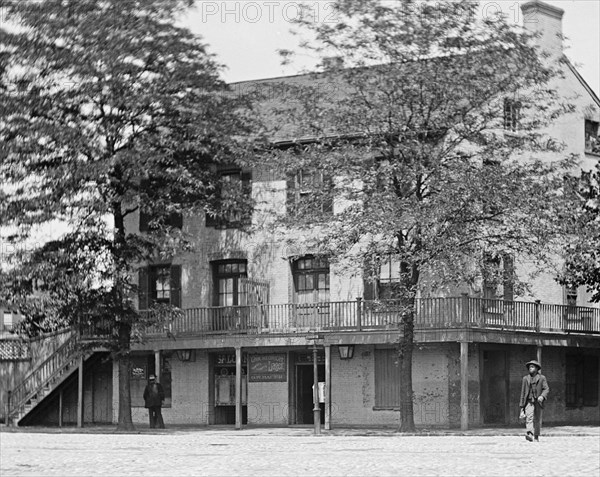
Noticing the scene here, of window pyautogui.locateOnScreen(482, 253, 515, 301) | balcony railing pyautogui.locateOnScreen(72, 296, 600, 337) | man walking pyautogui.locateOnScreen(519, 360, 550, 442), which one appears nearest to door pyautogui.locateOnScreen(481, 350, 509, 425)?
balcony railing pyautogui.locateOnScreen(72, 296, 600, 337)

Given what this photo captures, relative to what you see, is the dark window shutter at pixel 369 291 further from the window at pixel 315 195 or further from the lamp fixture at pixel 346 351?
the window at pixel 315 195

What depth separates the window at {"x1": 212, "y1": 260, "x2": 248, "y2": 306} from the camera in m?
41.2

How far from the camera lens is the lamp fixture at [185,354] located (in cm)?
4150

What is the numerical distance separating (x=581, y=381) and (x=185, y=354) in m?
12.9

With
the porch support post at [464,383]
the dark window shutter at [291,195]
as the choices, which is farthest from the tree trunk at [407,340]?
the dark window shutter at [291,195]

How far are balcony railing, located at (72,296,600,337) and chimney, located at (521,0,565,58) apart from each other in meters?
8.38

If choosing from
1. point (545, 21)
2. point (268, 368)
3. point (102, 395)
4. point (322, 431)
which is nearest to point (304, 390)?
point (268, 368)

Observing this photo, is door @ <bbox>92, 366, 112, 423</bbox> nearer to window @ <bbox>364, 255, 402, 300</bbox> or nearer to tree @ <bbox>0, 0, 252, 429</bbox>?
tree @ <bbox>0, 0, 252, 429</bbox>

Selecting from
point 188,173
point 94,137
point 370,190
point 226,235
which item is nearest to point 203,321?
point 226,235

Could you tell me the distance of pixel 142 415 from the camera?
42875 millimetres

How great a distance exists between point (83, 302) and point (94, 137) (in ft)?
68.8

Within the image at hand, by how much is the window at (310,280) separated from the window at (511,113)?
800cm

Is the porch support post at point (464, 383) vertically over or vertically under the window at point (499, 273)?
under

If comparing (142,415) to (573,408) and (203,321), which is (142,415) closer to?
(203,321)
